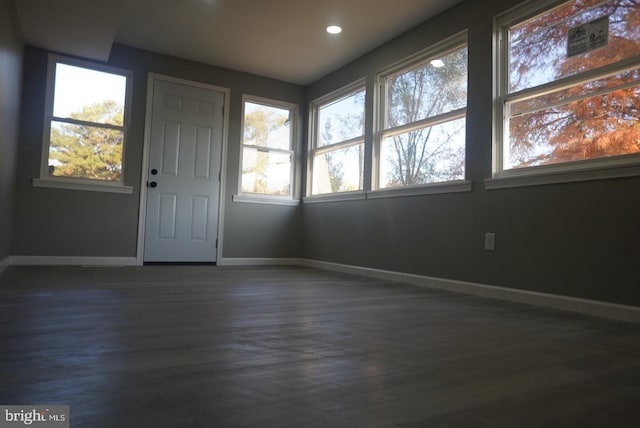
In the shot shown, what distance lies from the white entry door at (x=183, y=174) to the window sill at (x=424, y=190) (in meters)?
2.01

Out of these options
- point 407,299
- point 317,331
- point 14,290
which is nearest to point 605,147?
point 407,299

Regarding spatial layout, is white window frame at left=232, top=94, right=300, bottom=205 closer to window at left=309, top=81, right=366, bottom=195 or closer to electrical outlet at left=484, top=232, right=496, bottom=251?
window at left=309, top=81, right=366, bottom=195

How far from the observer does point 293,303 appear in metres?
2.55

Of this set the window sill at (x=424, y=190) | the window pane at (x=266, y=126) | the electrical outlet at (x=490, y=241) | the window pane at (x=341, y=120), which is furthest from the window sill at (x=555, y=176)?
the window pane at (x=266, y=126)

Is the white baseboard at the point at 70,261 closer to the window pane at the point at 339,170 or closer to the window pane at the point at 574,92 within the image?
the window pane at the point at 339,170

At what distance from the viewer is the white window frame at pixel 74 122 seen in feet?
14.2

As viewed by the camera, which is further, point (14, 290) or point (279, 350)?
point (14, 290)

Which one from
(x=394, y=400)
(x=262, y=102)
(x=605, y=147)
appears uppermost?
(x=262, y=102)

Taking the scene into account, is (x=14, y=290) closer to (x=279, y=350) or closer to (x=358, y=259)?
(x=279, y=350)

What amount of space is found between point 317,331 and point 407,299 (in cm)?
117

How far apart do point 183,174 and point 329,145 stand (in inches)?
68.9

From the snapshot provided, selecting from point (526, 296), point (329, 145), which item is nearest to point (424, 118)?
point (329, 145)

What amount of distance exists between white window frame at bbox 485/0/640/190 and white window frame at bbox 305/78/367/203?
159 cm

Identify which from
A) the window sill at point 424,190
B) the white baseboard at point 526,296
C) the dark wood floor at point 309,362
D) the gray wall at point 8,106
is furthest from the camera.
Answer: the window sill at point 424,190
